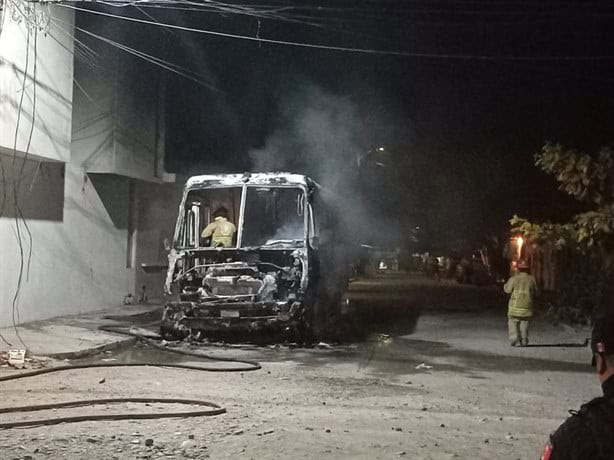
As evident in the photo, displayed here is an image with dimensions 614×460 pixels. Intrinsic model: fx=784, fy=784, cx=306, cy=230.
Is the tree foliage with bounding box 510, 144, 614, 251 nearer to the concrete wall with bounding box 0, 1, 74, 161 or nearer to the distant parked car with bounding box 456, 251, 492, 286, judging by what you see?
the concrete wall with bounding box 0, 1, 74, 161

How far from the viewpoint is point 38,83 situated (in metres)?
13.2

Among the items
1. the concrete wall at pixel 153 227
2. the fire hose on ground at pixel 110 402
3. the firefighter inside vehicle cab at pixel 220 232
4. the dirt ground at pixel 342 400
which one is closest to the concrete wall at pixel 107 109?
the concrete wall at pixel 153 227

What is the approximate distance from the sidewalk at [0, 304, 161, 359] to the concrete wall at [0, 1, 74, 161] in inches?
119

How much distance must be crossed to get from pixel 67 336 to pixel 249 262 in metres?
3.20

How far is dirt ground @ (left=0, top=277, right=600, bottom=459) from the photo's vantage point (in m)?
6.36

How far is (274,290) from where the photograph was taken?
12781mm

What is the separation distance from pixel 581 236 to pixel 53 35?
10.2 meters

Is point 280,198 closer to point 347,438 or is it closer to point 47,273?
point 47,273

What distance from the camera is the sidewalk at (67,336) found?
37.4ft

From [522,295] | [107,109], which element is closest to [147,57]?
[107,109]

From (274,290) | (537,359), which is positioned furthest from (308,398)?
(537,359)

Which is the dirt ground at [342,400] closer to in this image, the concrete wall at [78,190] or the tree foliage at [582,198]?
the tree foliage at [582,198]

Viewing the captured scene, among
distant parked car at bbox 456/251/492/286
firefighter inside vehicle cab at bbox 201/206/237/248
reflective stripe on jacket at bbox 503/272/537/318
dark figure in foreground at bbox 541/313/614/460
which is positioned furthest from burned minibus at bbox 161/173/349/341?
distant parked car at bbox 456/251/492/286

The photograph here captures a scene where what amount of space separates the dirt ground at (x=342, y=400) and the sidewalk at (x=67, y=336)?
1.23ft
